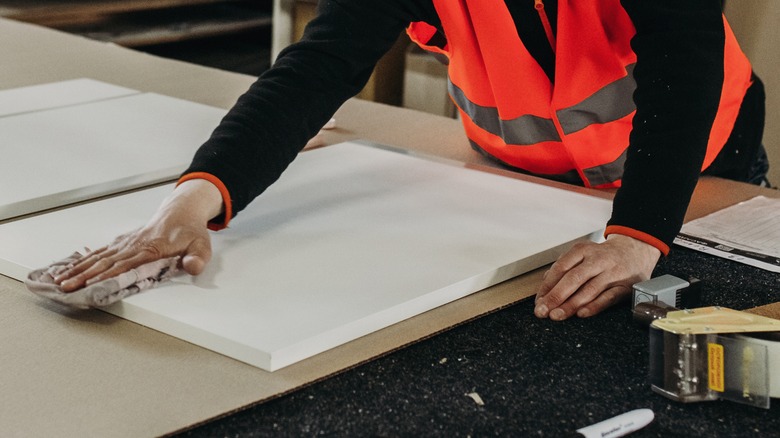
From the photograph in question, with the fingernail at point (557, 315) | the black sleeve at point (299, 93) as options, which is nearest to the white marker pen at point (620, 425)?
the fingernail at point (557, 315)

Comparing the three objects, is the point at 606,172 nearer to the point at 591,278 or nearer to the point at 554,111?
the point at 554,111

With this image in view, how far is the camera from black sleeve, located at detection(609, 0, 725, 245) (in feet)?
3.41

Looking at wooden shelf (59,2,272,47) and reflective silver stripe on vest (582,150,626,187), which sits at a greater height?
reflective silver stripe on vest (582,150,626,187)

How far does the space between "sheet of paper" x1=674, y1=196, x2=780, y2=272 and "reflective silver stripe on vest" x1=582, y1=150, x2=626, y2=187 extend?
142mm

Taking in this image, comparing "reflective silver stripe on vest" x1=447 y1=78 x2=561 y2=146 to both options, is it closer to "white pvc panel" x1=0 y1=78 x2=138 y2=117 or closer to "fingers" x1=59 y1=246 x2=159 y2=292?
"fingers" x1=59 y1=246 x2=159 y2=292

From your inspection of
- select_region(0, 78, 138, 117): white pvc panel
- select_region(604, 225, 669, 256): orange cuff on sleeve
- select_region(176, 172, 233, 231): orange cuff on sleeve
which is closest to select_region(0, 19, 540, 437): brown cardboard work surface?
select_region(604, 225, 669, 256): orange cuff on sleeve

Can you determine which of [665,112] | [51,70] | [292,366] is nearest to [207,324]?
[292,366]

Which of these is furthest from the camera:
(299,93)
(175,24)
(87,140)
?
(175,24)

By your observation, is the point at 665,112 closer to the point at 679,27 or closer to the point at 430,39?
the point at 679,27

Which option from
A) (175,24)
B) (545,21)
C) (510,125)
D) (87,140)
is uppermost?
(545,21)

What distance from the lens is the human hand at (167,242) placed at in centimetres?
98

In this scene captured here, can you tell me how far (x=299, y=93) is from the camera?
1.25 meters

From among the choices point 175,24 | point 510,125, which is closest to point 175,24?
point 175,24

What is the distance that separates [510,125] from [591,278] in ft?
1.49
